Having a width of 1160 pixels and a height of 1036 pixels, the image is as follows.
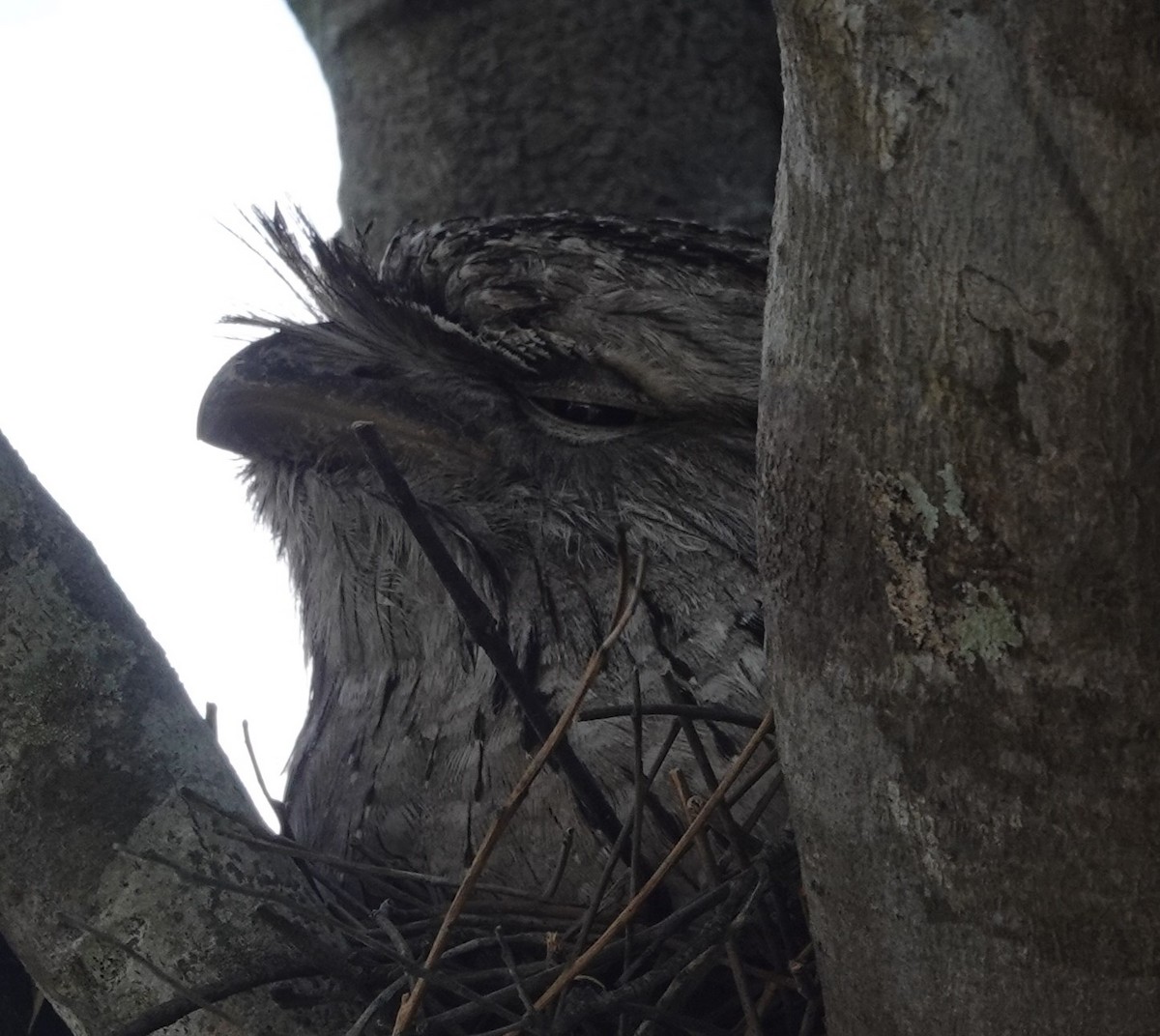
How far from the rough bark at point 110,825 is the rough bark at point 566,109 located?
61.0 inches

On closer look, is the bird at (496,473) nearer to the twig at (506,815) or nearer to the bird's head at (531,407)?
the bird's head at (531,407)

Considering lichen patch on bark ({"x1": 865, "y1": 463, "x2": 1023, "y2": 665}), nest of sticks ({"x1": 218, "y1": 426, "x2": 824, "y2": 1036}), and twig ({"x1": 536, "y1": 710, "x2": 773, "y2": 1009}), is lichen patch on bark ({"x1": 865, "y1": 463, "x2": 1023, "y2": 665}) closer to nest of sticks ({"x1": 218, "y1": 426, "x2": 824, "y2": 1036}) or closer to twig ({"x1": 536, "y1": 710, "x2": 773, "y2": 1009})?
nest of sticks ({"x1": 218, "y1": 426, "x2": 824, "y2": 1036})

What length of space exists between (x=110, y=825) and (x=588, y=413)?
3.40ft

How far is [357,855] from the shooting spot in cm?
214

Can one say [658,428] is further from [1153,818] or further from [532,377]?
[1153,818]

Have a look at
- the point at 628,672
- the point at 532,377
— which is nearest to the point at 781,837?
the point at 628,672

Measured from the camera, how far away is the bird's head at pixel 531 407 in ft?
7.44

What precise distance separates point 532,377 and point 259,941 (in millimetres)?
1044

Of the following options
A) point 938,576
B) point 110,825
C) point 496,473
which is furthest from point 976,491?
point 496,473

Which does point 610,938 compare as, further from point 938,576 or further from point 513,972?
point 938,576

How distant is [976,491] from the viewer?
1103 millimetres

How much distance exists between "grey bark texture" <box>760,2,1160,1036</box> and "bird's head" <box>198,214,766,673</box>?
1010 mm

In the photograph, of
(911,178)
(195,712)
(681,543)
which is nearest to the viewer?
(911,178)

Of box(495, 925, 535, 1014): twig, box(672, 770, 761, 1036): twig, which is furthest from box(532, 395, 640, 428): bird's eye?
box(495, 925, 535, 1014): twig
